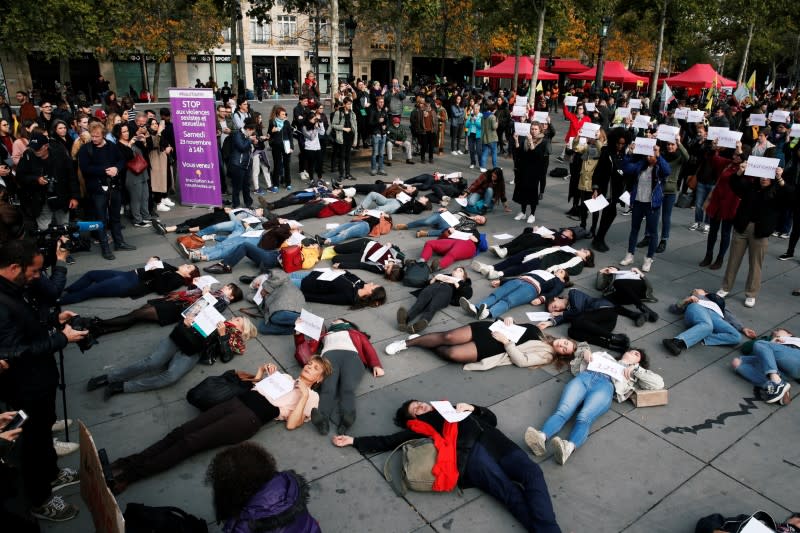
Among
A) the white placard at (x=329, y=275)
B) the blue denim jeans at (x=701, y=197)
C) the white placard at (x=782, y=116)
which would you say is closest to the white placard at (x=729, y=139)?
the blue denim jeans at (x=701, y=197)

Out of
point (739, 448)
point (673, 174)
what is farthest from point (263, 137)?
point (739, 448)

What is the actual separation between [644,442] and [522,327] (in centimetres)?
178

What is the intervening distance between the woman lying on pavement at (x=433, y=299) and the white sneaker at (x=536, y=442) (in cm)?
223

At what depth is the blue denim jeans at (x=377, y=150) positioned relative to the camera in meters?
15.1

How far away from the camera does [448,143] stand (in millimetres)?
21109

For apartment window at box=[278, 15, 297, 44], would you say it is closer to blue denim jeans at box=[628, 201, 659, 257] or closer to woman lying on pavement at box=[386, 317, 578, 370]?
blue denim jeans at box=[628, 201, 659, 257]

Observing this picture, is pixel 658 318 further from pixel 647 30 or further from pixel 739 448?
pixel 647 30

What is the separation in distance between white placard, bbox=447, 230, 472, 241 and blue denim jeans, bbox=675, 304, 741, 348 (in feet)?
11.4

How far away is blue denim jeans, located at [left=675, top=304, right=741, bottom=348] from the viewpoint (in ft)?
21.8

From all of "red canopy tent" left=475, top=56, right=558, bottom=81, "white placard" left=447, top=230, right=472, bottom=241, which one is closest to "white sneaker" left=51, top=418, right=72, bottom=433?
"white placard" left=447, top=230, right=472, bottom=241

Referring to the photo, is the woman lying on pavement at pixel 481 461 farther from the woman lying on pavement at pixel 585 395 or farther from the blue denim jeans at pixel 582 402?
the blue denim jeans at pixel 582 402

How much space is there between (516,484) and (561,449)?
1.78ft

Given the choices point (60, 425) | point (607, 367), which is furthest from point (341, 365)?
point (607, 367)

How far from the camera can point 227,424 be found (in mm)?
4586
